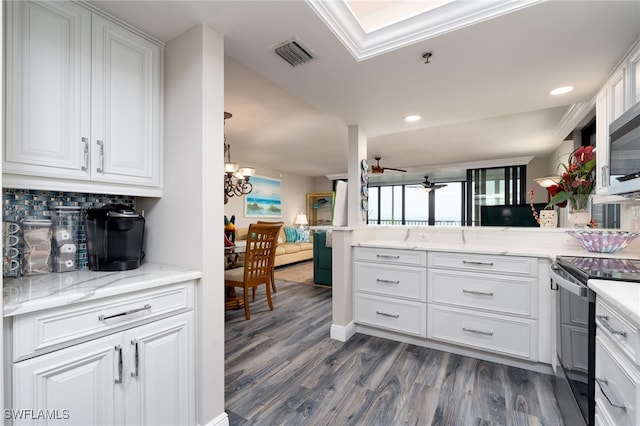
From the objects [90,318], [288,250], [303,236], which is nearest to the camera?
[90,318]

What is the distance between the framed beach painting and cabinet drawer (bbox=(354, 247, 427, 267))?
4.29 meters

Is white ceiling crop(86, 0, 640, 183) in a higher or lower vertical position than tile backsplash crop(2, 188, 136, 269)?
higher

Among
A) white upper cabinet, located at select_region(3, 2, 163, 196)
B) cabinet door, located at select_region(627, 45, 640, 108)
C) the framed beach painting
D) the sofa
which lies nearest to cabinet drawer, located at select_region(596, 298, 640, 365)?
cabinet door, located at select_region(627, 45, 640, 108)

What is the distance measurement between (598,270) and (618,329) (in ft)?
1.59

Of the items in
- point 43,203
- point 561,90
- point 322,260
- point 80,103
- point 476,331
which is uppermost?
point 561,90

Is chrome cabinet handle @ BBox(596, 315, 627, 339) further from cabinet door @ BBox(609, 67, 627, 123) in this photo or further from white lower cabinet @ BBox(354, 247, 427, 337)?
cabinet door @ BBox(609, 67, 627, 123)

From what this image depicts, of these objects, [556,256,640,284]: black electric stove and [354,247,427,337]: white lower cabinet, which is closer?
[556,256,640,284]: black electric stove

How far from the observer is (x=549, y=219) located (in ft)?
8.25

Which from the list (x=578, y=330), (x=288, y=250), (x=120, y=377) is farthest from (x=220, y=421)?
(x=288, y=250)

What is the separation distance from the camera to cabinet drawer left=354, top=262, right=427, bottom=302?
2.44 m

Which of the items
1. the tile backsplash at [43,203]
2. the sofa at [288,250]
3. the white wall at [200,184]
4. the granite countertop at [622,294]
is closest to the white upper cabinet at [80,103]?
the white wall at [200,184]

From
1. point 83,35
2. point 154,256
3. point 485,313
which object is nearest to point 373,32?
point 83,35

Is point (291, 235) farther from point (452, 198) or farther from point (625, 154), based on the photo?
point (625, 154)

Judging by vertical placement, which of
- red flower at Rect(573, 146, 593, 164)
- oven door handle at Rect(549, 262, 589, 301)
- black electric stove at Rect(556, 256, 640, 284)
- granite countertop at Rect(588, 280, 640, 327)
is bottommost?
oven door handle at Rect(549, 262, 589, 301)
